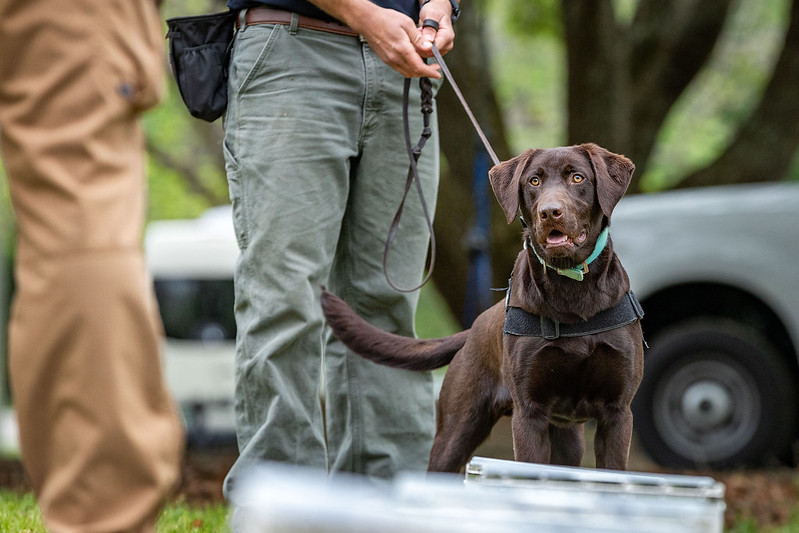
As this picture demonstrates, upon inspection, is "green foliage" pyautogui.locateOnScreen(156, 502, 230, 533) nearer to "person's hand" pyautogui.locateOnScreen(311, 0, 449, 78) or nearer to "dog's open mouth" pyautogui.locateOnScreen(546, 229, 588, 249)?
"dog's open mouth" pyautogui.locateOnScreen(546, 229, 588, 249)

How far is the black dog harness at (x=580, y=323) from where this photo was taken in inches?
115

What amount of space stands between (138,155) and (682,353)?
495 cm

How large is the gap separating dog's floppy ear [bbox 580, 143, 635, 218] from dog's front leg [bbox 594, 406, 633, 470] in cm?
60

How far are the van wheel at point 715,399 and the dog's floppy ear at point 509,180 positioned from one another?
3.50 metres

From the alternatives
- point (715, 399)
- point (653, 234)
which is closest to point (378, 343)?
point (653, 234)

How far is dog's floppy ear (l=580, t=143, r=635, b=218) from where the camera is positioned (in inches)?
118

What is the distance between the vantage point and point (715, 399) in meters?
6.37

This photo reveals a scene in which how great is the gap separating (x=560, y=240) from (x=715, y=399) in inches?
Answer: 155

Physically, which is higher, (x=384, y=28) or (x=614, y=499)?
(x=384, y=28)

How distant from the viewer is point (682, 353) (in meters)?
6.33

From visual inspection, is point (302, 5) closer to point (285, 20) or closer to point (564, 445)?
point (285, 20)

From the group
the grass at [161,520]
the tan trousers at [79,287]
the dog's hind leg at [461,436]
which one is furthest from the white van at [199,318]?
the tan trousers at [79,287]

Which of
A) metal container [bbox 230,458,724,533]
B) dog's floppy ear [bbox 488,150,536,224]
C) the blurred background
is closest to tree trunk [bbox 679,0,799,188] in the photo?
the blurred background

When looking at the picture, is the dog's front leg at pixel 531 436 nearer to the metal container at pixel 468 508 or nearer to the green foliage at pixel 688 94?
the metal container at pixel 468 508
